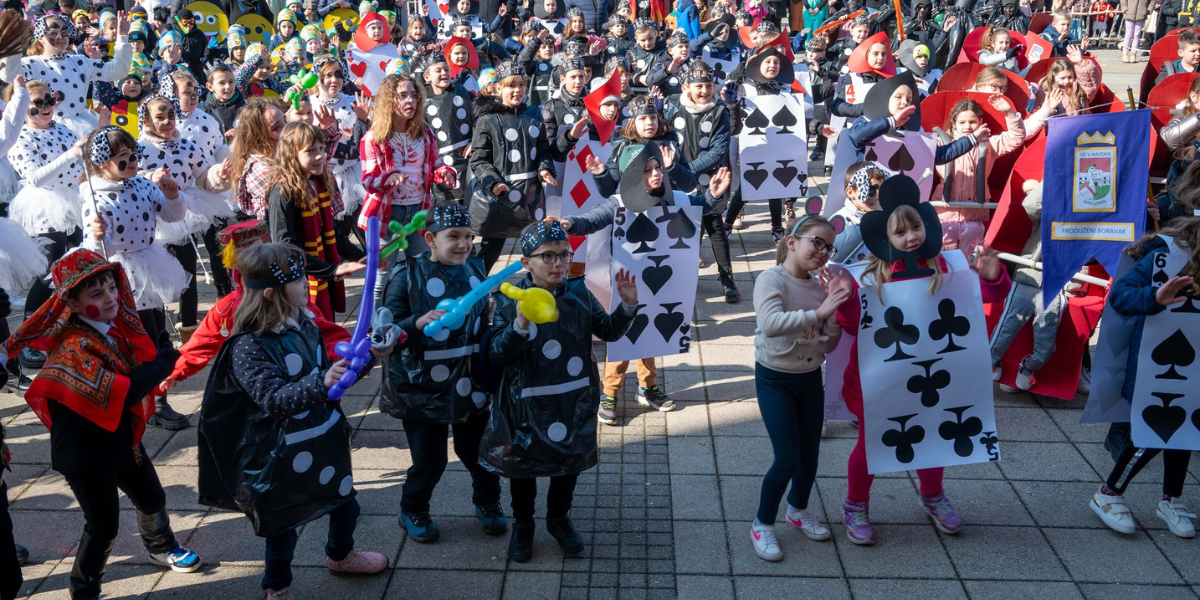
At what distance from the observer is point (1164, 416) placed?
466 cm

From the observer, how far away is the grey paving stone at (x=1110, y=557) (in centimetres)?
442

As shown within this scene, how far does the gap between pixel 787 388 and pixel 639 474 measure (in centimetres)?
133

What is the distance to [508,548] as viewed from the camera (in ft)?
15.4

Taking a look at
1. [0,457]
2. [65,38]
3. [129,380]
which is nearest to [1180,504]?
[129,380]

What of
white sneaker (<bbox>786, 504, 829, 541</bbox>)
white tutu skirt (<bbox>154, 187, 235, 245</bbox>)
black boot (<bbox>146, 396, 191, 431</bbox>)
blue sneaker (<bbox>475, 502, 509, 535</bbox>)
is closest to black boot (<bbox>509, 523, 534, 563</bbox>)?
blue sneaker (<bbox>475, 502, 509, 535</bbox>)

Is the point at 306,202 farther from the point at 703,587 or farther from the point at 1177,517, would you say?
the point at 1177,517

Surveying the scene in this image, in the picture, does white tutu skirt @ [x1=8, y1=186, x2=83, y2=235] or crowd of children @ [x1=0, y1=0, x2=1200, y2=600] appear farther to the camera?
white tutu skirt @ [x1=8, y1=186, x2=83, y2=235]

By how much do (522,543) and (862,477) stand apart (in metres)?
1.64

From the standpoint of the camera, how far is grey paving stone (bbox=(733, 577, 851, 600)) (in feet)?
14.2

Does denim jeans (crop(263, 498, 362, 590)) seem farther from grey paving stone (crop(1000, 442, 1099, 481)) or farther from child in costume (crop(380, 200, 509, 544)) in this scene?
grey paving stone (crop(1000, 442, 1099, 481))

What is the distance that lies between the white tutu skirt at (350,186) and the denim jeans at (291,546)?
4.72 meters

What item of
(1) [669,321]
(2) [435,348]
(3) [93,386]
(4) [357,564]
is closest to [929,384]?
(1) [669,321]

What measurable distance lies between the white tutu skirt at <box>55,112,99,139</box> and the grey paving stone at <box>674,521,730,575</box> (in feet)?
20.1

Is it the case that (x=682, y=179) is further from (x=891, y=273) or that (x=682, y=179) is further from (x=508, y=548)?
(x=508, y=548)
